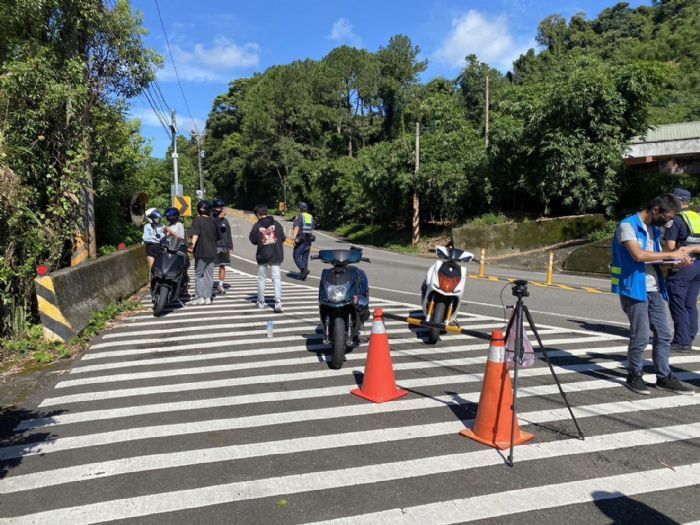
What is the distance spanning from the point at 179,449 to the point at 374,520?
1.78 meters

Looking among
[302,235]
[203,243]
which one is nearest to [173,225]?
[203,243]

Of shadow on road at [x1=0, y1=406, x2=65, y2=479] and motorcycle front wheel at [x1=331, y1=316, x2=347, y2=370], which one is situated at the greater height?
motorcycle front wheel at [x1=331, y1=316, x2=347, y2=370]

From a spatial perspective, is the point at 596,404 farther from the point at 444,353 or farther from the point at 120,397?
the point at 120,397

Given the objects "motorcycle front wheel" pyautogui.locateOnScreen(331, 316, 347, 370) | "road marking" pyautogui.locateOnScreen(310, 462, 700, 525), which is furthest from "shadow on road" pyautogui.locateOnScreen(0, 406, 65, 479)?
"motorcycle front wheel" pyautogui.locateOnScreen(331, 316, 347, 370)

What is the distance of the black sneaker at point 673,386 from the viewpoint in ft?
17.6

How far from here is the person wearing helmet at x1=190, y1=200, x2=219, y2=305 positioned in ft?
33.8

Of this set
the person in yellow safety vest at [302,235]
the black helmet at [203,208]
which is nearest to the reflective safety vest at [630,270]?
the black helmet at [203,208]

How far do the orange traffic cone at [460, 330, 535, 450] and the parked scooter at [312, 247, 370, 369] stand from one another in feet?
7.56

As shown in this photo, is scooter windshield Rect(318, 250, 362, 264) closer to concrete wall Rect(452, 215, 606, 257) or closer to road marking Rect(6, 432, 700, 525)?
road marking Rect(6, 432, 700, 525)

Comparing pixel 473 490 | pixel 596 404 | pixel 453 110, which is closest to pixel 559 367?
pixel 596 404

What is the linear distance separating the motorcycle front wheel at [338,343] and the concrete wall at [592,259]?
15115mm

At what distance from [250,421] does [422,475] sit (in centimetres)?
172

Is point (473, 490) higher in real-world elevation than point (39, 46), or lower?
lower

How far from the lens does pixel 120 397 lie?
5.37 m
